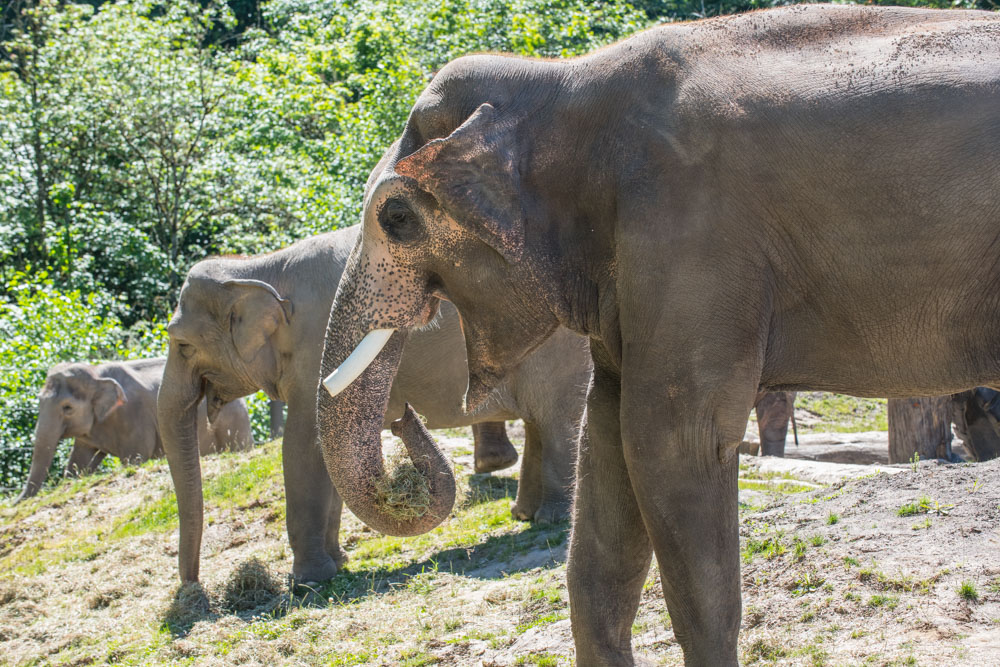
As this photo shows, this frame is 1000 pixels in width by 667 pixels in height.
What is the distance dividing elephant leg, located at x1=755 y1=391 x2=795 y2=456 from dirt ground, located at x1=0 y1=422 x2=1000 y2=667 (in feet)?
10.3

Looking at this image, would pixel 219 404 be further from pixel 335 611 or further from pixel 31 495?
pixel 31 495

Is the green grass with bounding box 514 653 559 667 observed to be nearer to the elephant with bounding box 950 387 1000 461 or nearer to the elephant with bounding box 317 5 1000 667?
the elephant with bounding box 317 5 1000 667

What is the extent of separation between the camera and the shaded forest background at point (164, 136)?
18.0 m

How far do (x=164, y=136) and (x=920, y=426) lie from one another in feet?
48.0

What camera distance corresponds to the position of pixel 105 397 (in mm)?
15133

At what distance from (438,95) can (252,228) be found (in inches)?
700

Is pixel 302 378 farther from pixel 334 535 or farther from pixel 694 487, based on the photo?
pixel 694 487

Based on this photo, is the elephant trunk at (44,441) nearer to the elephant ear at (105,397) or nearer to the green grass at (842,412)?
the elephant ear at (105,397)

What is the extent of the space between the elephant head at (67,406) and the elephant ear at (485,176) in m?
11.7

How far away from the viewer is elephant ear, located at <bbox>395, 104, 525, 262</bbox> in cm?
337

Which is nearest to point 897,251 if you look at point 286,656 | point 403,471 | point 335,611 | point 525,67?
point 525,67

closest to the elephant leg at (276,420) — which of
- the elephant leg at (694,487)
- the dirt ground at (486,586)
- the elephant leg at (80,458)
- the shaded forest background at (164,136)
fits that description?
the shaded forest background at (164,136)

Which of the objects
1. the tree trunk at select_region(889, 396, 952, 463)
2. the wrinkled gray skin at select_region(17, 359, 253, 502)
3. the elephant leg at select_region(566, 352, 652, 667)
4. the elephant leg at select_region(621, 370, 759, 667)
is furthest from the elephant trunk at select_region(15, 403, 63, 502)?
the elephant leg at select_region(621, 370, 759, 667)

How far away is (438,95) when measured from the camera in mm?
3604
